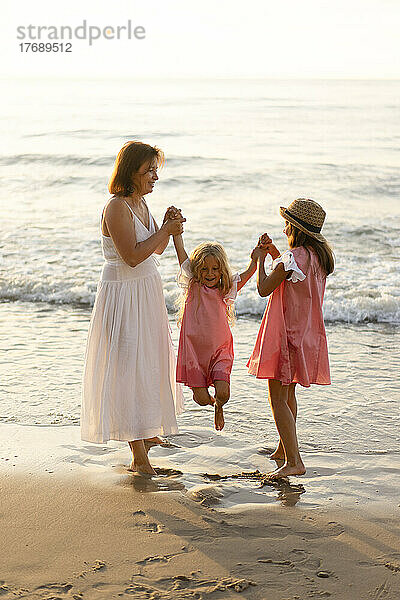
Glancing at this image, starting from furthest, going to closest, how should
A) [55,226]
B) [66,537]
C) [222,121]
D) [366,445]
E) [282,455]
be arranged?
[222,121] → [55,226] → [366,445] → [282,455] → [66,537]

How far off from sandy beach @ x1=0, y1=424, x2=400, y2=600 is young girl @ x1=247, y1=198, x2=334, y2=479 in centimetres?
60

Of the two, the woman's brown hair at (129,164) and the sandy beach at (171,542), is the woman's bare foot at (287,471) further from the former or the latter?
the woman's brown hair at (129,164)

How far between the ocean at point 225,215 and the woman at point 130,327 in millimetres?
443

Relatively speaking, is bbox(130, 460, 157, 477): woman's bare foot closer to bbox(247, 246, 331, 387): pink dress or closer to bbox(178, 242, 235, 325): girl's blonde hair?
bbox(247, 246, 331, 387): pink dress

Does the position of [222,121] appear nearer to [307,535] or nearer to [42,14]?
[42,14]

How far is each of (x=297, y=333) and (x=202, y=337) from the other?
517 mm

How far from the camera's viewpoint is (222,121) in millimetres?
25219

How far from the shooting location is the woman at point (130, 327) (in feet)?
13.4

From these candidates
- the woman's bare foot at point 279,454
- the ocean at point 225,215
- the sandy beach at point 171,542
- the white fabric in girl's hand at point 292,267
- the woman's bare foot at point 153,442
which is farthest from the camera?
the ocean at point 225,215

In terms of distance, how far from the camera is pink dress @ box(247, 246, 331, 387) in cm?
416

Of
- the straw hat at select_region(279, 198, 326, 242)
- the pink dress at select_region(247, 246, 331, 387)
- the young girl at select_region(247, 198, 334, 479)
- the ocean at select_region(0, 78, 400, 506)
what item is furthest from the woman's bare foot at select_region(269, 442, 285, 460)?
the straw hat at select_region(279, 198, 326, 242)

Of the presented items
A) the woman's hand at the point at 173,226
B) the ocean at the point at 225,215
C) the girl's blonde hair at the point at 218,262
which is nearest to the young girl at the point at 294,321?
the girl's blonde hair at the point at 218,262

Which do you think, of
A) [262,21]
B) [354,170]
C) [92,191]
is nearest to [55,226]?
[92,191]

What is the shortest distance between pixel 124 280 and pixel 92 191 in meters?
14.3
